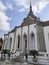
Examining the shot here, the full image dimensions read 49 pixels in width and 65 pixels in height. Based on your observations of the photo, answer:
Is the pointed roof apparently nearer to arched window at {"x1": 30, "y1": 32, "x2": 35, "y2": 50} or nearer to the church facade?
the church facade

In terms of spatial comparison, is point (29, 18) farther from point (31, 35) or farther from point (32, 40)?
point (32, 40)

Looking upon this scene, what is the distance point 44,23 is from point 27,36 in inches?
192

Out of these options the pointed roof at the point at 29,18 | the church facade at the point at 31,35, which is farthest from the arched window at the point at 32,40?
the pointed roof at the point at 29,18

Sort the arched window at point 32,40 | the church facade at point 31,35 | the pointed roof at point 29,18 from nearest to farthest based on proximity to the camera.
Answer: the church facade at point 31,35, the arched window at point 32,40, the pointed roof at point 29,18

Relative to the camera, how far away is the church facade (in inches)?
1364

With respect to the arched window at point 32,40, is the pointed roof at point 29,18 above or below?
above

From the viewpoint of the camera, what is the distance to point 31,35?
3659 centimetres

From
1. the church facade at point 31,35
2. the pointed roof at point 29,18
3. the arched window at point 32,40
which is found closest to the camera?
the church facade at point 31,35

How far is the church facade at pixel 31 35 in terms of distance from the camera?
114 ft

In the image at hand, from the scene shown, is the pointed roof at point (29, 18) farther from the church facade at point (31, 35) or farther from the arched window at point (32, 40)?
the arched window at point (32, 40)

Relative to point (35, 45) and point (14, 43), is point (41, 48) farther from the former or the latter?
point (14, 43)

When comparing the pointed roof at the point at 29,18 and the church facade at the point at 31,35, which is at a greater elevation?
the pointed roof at the point at 29,18

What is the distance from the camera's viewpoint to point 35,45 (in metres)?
34.6

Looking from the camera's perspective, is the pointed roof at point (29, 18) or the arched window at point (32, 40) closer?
the arched window at point (32, 40)
